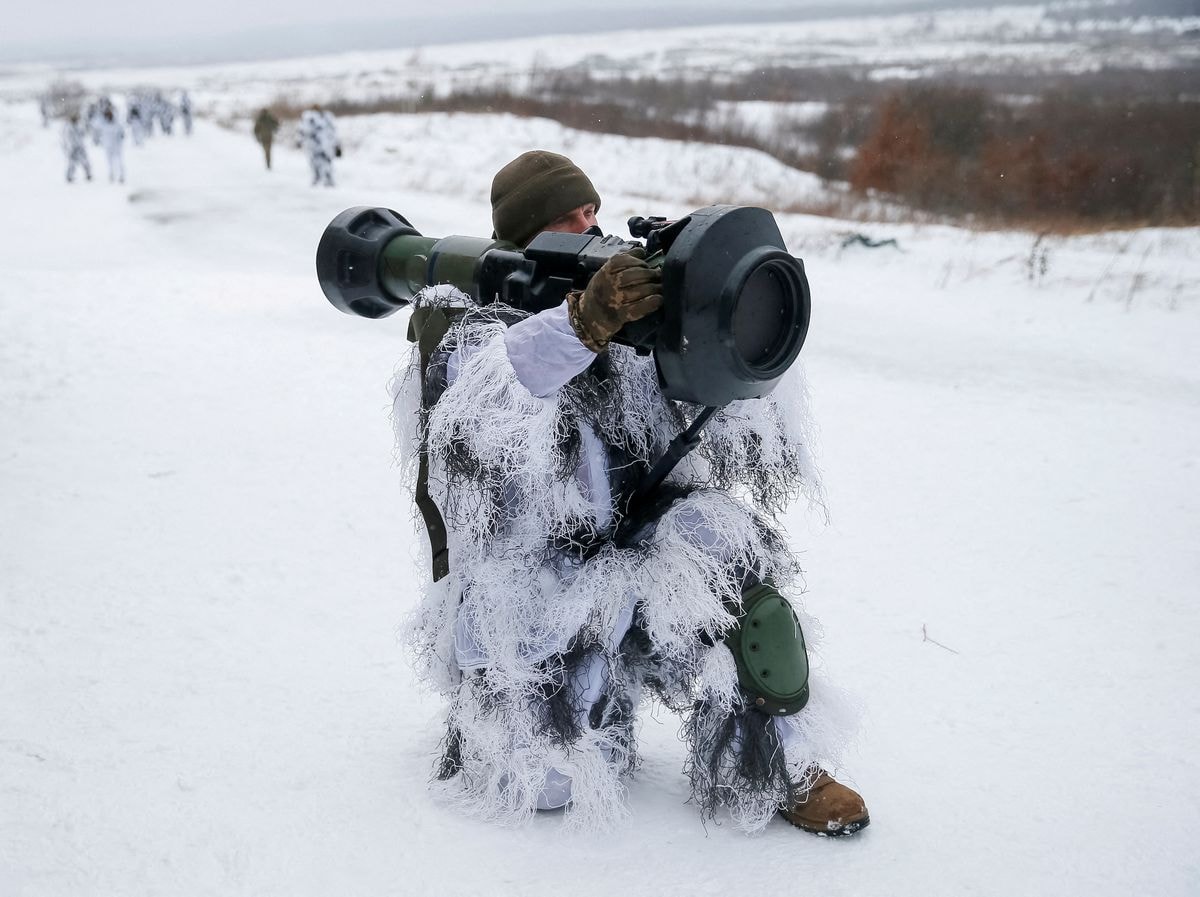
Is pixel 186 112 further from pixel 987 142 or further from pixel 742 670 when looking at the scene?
pixel 742 670

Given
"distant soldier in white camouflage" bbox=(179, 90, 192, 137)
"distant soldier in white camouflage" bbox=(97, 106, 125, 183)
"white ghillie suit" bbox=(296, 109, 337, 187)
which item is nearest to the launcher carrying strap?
"white ghillie suit" bbox=(296, 109, 337, 187)

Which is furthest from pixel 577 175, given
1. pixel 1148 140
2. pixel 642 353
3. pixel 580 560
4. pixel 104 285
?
pixel 1148 140

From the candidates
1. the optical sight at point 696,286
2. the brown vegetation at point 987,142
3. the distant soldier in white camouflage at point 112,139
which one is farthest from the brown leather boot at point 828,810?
the distant soldier in white camouflage at point 112,139

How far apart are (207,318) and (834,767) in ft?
15.9

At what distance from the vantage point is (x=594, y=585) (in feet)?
6.15

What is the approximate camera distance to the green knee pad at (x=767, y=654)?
1875 millimetres

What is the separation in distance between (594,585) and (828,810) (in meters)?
0.63

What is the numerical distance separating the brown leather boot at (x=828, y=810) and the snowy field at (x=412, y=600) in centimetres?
4

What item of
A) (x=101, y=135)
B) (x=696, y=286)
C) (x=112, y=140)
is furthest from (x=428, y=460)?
(x=101, y=135)

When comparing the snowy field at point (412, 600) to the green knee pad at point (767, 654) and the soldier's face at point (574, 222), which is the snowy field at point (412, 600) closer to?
the green knee pad at point (767, 654)

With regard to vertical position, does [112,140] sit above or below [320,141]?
below

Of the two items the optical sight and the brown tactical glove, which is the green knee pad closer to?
the optical sight

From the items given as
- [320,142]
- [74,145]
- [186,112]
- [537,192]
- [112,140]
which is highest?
[537,192]

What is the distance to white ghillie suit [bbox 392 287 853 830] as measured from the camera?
6.04ft
